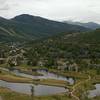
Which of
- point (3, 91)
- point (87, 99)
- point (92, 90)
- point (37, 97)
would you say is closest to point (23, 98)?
point (37, 97)

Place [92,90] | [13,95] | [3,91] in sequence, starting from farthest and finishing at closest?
1. [92,90]
2. [3,91]
3. [13,95]

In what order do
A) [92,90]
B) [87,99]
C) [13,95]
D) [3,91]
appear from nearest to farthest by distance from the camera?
1. [87,99]
2. [13,95]
3. [3,91]
4. [92,90]

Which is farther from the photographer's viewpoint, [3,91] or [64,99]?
[3,91]

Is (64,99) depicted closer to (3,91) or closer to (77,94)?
(77,94)

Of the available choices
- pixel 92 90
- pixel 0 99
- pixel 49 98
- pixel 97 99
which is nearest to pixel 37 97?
pixel 49 98

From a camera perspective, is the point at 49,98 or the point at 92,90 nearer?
the point at 49,98

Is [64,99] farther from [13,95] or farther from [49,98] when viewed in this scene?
[13,95]

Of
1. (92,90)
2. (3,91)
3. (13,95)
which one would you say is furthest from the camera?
(92,90)

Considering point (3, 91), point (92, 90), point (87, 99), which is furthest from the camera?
point (92, 90)
